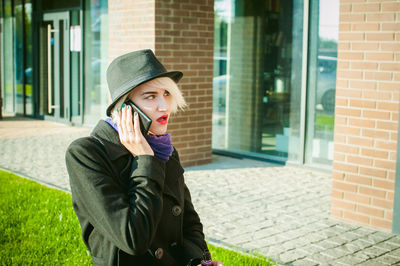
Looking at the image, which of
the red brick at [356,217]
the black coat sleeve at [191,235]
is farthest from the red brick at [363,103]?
the black coat sleeve at [191,235]

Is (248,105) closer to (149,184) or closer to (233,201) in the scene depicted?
(233,201)

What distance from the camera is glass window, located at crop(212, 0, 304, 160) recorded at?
923 centimetres

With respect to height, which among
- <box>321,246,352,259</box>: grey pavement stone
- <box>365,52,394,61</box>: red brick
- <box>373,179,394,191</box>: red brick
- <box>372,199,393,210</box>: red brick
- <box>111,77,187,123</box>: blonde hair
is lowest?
<box>321,246,352,259</box>: grey pavement stone

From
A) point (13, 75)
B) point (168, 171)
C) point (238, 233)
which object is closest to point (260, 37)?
point (238, 233)

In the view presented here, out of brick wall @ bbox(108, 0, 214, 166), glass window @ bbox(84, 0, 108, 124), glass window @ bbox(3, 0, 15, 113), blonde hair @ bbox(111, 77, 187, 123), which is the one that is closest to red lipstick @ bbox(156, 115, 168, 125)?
blonde hair @ bbox(111, 77, 187, 123)

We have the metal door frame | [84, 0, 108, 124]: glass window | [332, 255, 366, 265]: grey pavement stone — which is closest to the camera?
[332, 255, 366, 265]: grey pavement stone

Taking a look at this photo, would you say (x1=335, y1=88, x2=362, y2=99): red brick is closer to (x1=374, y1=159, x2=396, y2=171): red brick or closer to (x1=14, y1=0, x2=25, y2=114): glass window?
(x1=374, y1=159, x2=396, y2=171): red brick

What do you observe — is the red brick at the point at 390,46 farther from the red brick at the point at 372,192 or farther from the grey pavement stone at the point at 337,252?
the grey pavement stone at the point at 337,252

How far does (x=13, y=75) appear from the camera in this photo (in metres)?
16.5

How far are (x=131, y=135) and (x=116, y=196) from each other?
0.91 feet

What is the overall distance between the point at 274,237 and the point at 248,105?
16.1ft

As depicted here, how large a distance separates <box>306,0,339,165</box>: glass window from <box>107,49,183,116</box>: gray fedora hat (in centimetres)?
666

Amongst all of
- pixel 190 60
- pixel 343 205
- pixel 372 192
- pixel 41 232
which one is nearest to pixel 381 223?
pixel 372 192

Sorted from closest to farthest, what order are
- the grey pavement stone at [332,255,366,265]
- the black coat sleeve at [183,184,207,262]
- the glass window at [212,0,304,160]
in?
the black coat sleeve at [183,184,207,262] < the grey pavement stone at [332,255,366,265] < the glass window at [212,0,304,160]
